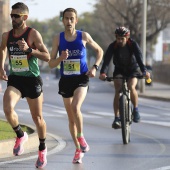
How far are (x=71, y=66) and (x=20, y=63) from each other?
1002 mm

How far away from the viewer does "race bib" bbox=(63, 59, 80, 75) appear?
11133mm

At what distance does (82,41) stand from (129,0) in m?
42.0

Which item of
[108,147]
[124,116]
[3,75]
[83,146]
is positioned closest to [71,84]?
[83,146]

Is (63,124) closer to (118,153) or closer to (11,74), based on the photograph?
(118,153)

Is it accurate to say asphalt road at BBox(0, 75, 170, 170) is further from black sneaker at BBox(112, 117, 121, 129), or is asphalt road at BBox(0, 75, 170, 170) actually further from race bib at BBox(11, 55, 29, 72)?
race bib at BBox(11, 55, 29, 72)

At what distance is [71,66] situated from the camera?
1112cm

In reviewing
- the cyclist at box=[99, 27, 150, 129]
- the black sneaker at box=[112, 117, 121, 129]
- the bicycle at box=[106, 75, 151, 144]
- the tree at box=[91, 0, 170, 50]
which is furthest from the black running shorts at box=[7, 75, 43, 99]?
the tree at box=[91, 0, 170, 50]

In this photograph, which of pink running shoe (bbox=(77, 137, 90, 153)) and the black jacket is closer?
pink running shoe (bbox=(77, 137, 90, 153))

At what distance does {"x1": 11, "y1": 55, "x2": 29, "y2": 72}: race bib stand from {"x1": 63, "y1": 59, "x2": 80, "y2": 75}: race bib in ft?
2.99

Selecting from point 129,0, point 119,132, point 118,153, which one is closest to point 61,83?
point 118,153

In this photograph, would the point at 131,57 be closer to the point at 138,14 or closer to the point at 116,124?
the point at 116,124

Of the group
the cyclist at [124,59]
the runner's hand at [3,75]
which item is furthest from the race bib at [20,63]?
the cyclist at [124,59]

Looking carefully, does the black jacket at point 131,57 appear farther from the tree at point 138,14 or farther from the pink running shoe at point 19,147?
the tree at point 138,14

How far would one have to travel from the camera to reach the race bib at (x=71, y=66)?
1113 cm
